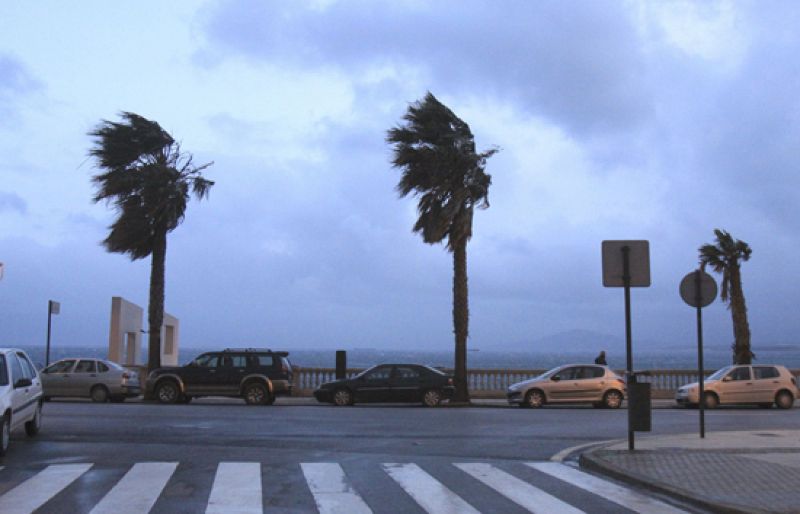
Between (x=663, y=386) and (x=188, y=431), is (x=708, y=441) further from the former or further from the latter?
(x=663, y=386)

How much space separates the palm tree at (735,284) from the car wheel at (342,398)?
15394 millimetres

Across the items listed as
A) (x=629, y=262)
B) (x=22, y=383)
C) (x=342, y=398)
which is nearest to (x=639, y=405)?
(x=629, y=262)

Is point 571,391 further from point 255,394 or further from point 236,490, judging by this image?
point 236,490

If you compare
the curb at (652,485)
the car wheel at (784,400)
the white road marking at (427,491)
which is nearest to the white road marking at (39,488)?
the white road marking at (427,491)

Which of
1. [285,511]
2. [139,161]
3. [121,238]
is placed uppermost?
[139,161]

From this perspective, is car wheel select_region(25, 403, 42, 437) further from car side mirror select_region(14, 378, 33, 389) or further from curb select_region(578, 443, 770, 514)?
curb select_region(578, 443, 770, 514)

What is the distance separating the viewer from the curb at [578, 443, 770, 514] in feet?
26.3

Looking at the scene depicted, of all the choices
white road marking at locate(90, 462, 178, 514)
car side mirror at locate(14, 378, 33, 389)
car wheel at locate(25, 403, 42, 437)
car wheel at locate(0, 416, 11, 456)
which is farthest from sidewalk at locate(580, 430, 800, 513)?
car wheel at locate(25, 403, 42, 437)

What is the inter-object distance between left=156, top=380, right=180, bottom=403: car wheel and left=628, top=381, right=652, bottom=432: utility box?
1646cm

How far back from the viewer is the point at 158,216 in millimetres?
29078

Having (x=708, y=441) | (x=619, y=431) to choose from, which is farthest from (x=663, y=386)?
(x=708, y=441)

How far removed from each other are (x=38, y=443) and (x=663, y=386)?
2260 cm

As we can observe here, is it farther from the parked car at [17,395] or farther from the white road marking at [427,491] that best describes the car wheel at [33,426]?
the white road marking at [427,491]

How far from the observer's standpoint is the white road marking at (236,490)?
26.4ft
